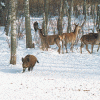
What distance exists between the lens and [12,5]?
9320 mm

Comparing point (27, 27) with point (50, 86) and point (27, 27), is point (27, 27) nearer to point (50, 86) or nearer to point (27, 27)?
point (27, 27)

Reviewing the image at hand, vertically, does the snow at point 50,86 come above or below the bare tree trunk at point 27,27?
below

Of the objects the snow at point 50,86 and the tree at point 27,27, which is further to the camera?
the tree at point 27,27

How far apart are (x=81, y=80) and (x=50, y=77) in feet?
3.53

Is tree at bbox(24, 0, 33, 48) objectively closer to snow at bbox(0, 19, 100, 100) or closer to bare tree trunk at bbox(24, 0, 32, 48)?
bare tree trunk at bbox(24, 0, 32, 48)

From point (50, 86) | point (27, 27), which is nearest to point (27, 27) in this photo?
point (27, 27)

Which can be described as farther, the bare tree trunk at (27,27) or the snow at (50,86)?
the bare tree trunk at (27,27)

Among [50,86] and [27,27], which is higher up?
[27,27]

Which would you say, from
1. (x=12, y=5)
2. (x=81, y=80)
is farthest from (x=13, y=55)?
(x=81, y=80)

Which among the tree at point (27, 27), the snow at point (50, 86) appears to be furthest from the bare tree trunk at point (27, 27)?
the snow at point (50, 86)

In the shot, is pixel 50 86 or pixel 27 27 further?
pixel 27 27

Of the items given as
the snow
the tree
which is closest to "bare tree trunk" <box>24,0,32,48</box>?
the tree

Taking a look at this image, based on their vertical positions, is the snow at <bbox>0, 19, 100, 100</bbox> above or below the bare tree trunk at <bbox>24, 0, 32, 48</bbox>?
below

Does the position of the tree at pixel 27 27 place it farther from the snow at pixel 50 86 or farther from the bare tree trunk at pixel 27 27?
the snow at pixel 50 86
